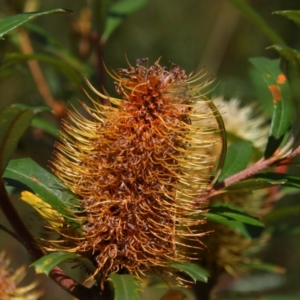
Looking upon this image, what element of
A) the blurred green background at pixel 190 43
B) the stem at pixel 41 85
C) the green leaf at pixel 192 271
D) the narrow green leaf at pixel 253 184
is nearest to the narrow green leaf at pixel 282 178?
the narrow green leaf at pixel 253 184

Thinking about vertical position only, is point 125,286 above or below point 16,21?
below

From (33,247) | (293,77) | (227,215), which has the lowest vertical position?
(33,247)

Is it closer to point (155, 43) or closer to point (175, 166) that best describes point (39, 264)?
point (175, 166)

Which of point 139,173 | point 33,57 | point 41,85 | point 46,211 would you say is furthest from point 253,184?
point 41,85

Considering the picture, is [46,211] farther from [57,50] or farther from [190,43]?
[190,43]

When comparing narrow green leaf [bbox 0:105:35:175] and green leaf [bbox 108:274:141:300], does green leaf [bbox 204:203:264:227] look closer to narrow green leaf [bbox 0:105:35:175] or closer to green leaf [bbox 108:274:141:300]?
green leaf [bbox 108:274:141:300]

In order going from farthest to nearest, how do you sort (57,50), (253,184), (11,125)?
(57,50), (253,184), (11,125)

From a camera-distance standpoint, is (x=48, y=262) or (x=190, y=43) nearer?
(x=48, y=262)

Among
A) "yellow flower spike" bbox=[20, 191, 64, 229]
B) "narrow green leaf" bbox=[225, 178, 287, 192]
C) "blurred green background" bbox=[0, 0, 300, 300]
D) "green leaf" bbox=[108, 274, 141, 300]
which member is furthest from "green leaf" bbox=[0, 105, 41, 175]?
"blurred green background" bbox=[0, 0, 300, 300]
